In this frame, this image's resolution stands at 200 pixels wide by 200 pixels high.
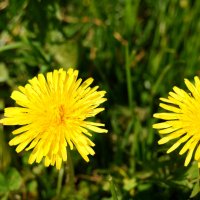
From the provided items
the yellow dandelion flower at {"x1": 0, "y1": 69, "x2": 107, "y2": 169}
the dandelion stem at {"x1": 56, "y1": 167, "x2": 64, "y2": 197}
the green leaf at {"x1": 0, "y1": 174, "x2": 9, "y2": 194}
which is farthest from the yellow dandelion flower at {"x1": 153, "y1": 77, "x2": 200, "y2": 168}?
the green leaf at {"x1": 0, "y1": 174, "x2": 9, "y2": 194}

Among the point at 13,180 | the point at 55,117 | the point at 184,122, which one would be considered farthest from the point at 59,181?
the point at 184,122

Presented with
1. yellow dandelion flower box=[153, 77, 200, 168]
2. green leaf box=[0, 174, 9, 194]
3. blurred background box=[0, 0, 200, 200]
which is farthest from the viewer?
blurred background box=[0, 0, 200, 200]

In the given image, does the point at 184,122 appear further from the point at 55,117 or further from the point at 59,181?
the point at 59,181

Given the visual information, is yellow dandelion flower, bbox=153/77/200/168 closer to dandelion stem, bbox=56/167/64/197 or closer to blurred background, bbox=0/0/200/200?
blurred background, bbox=0/0/200/200

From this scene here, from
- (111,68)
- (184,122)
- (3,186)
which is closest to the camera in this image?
(184,122)

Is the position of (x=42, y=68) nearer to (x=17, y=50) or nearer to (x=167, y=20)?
(x=17, y=50)

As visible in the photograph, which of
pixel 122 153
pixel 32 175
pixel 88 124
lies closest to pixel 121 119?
pixel 122 153
